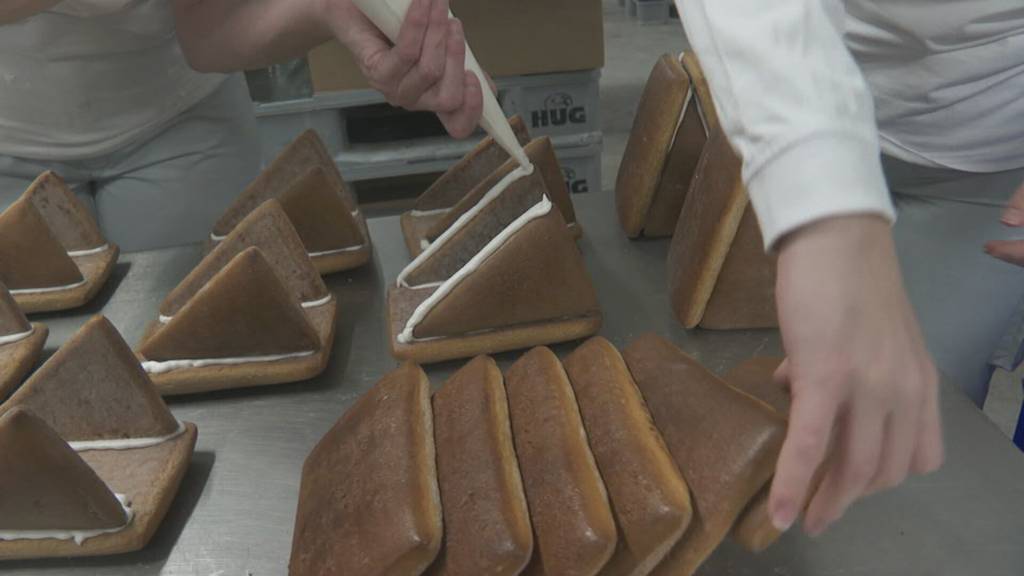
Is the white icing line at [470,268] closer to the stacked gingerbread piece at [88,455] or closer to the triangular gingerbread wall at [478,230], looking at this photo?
the triangular gingerbread wall at [478,230]

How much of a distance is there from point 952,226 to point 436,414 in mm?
819

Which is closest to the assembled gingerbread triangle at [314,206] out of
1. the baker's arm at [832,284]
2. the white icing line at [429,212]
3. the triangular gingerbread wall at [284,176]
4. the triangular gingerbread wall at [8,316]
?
the triangular gingerbread wall at [284,176]

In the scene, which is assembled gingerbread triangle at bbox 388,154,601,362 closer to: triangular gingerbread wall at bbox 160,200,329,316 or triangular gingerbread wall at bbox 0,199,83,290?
triangular gingerbread wall at bbox 160,200,329,316

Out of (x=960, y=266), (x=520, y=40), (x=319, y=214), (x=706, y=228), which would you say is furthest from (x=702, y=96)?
(x=520, y=40)

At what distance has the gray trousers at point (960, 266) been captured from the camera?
3.82 feet

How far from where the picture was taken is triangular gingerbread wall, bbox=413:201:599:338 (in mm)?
1039

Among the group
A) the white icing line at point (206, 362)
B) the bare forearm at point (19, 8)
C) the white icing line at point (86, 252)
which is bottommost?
the white icing line at point (206, 362)

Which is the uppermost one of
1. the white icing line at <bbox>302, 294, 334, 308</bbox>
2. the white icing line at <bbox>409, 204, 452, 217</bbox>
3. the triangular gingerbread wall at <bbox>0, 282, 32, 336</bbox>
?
the triangular gingerbread wall at <bbox>0, 282, 32, 336</bbox>

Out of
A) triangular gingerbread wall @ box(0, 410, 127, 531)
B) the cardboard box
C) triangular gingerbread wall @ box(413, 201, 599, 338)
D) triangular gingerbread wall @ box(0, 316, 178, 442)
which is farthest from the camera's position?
the cardboard box

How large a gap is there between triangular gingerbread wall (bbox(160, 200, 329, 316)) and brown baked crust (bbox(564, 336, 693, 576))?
49 cm

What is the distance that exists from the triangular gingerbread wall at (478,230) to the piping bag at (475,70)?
0.15 feet

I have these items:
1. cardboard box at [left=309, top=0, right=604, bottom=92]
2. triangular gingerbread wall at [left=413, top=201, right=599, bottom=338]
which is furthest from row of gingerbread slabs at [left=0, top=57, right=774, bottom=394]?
cardboard box at [left=309, top=0, right=604, bottom=92]

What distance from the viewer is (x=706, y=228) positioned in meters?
1.05

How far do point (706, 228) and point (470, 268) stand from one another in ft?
1.01
